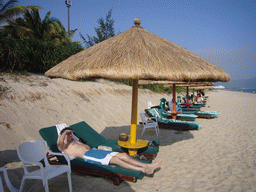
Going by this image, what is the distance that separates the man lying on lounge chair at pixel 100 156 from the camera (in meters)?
3.18

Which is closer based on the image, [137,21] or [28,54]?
[137,21]

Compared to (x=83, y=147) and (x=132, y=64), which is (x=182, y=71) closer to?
(x=132, y=64)

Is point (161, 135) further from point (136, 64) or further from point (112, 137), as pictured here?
point (136, 64)

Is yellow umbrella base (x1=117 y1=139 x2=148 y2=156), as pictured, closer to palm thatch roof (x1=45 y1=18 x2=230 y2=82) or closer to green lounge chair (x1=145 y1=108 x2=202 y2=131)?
palm thatch roof (x1=45 y1=18 x2=230 y2=82)

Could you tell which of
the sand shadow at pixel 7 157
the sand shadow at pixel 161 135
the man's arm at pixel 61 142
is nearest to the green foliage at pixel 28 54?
the sand shadow at pixel 7 157

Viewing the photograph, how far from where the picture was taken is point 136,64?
302 centimetres

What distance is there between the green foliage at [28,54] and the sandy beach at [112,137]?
2.35ft

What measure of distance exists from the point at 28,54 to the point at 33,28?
11165 mm

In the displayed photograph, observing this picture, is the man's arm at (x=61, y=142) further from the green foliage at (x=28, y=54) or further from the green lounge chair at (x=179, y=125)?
the green foliage at (x=28, y=54)

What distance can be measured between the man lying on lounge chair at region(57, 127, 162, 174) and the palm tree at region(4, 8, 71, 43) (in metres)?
17.7

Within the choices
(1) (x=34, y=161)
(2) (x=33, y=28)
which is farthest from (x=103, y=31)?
(1) (x=34, y=161)

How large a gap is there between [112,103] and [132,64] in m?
7.77

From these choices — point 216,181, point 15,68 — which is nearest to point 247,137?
point 216,181

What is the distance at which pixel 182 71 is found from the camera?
3.19 m
